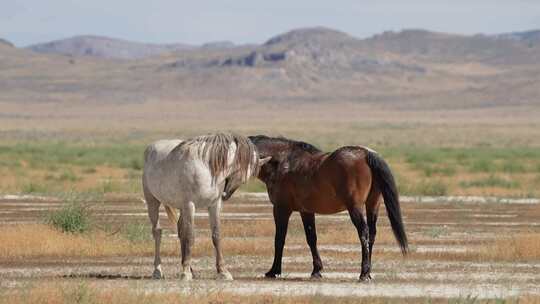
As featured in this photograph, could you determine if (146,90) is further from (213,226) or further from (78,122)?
(213,226)

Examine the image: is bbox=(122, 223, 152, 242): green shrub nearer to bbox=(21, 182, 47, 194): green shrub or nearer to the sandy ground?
the sandy ground

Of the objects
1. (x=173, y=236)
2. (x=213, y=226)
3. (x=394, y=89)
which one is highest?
(x=213, y=226)

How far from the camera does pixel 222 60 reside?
572 feet

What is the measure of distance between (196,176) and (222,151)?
476 millimetres

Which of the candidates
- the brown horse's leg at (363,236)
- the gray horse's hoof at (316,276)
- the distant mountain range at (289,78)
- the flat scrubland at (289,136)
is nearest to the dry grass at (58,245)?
the gray horse's hoof at (316,276)

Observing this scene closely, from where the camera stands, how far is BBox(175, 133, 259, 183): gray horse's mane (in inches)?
568

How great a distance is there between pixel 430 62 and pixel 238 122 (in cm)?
8165

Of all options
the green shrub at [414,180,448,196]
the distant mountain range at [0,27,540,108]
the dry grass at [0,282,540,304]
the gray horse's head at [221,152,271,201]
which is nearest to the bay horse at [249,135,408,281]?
the gray horse's head at [221,152,271,201]

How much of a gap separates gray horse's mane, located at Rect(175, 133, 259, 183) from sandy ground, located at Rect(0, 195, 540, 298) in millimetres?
1305

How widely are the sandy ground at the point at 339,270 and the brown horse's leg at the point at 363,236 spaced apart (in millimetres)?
195

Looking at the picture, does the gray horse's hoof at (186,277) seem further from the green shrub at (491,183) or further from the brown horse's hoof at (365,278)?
the green shrub at (491,183)

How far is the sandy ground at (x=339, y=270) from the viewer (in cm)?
1339

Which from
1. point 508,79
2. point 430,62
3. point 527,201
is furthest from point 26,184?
point 430,62

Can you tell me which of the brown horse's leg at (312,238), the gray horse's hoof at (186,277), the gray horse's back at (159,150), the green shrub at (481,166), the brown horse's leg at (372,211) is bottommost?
the green shrub at (481,166)
